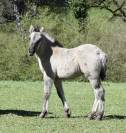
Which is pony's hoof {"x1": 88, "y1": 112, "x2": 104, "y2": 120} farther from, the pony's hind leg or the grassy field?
the grassy field

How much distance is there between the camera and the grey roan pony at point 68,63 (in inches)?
493

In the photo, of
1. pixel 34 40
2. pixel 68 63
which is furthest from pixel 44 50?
pixel 68 63

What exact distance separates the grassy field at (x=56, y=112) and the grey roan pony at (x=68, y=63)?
0.68m

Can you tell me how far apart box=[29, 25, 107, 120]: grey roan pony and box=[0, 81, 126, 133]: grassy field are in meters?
0.68

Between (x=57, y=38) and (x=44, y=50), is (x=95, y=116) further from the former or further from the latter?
(x=57, y=38)

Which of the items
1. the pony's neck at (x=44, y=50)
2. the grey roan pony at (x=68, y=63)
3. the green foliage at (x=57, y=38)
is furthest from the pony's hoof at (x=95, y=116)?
the green foliage at (x=57, y=38)

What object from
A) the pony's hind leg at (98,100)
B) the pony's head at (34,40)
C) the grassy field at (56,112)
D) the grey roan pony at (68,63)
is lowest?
the grassy field at (56,112)

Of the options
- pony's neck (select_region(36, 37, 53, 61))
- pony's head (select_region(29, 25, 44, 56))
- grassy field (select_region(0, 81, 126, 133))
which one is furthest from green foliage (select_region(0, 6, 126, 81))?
pony's head (select_region(29, 25, 44, 56))

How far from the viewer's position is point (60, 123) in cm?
1188

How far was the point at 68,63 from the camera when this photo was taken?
42.2 ft

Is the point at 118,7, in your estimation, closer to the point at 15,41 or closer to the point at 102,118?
the point at 15,41

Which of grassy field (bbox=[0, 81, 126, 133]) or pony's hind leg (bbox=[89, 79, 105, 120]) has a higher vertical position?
pony's hind leg (bbox=[89, 79, 105, 120])

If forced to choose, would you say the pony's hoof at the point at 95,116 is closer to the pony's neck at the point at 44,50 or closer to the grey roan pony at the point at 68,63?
the grey roan pony at the point at 68,63

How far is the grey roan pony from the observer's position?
493 inches
